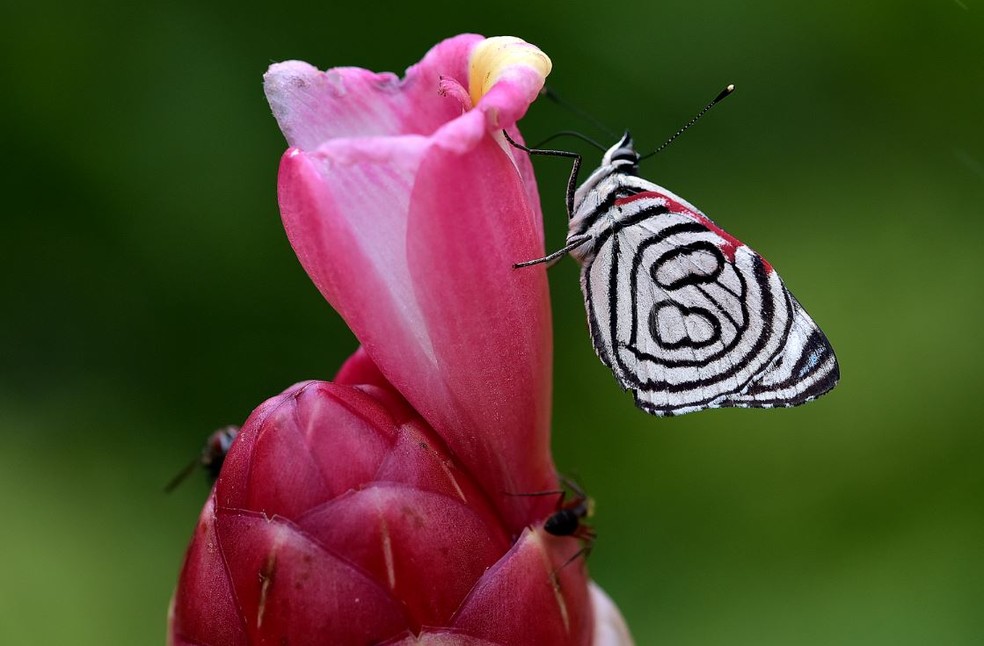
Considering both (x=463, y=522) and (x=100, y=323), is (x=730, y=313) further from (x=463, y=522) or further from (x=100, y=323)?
(x=100, y=323)

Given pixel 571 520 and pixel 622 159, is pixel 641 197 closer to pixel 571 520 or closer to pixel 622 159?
pixel 622 159

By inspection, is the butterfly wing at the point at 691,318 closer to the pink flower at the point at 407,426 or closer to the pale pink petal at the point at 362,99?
the pink flower at the point at 407,426

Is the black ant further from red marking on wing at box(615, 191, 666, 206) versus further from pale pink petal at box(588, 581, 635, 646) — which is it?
red marking on wing at box(615, 191, 666, 206)

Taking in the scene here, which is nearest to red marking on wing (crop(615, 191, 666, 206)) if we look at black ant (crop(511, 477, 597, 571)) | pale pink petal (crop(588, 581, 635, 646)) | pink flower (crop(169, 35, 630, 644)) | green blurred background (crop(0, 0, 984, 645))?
pink flower (crop(169, 35, 630, 644))

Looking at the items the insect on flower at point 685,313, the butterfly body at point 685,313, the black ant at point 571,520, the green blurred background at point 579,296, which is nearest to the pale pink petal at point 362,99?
the insect on flower at point 685,313

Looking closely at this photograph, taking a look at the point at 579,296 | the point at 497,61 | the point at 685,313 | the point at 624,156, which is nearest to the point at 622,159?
the point at 624,156

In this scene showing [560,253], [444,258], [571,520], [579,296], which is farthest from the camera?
[579,296]
